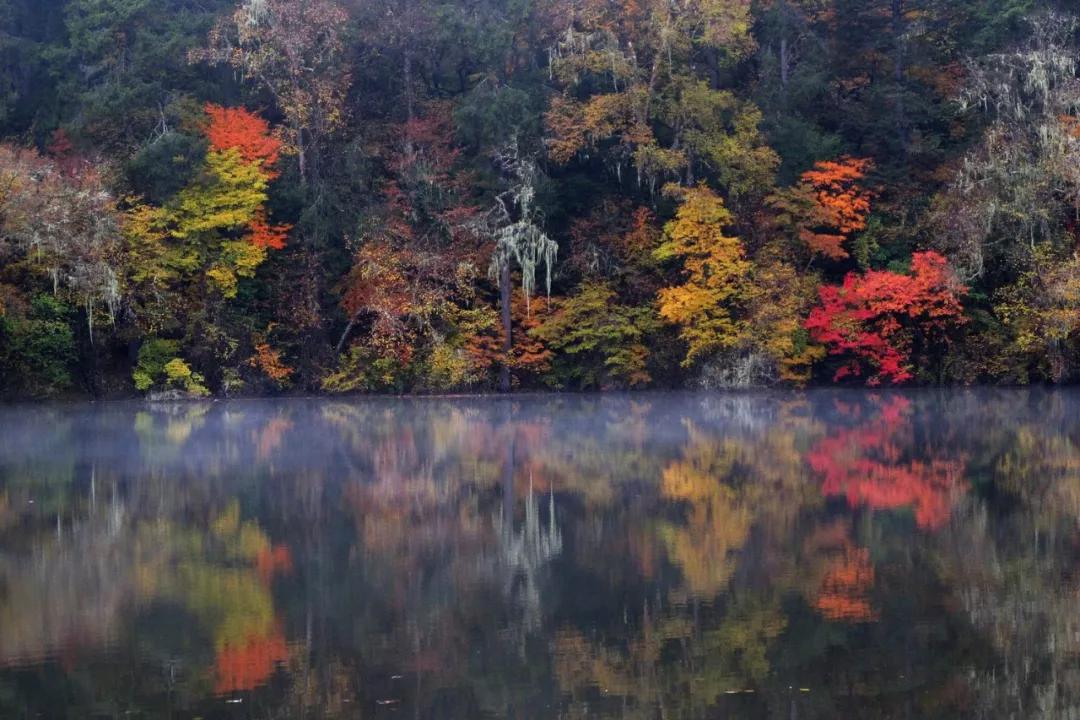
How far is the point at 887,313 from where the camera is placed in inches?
1224

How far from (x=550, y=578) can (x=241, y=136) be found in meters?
23.3

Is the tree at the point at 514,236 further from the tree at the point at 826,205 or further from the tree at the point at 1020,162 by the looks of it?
the tree at the point at 1020,162

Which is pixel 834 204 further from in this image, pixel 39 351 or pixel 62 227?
pixel 39 351

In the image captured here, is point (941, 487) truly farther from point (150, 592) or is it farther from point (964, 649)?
point (150, 592)

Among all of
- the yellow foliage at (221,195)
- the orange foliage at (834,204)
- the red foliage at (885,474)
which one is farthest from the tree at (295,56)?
the red foliage at (885,474)

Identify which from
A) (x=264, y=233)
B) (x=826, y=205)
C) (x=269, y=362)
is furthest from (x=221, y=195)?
(x=826, y=205)

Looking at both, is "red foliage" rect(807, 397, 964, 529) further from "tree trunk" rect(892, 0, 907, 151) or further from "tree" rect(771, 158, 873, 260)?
"tree trunk" rect(892, 0, 907, 151)

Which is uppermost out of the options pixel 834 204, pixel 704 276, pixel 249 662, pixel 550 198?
pixel 550 198

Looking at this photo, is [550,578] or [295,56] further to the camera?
[295,56]

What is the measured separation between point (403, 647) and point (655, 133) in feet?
83.3

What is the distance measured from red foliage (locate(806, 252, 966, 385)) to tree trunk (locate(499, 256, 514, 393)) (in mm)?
7382

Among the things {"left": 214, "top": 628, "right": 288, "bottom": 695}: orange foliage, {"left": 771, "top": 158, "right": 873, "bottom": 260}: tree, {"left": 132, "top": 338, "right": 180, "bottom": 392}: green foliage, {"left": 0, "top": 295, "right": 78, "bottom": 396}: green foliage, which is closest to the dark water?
{"left": 214, "top": 628, "right": 288, "bottom": 695}: orange foliage

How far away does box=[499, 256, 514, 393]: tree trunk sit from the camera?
3225cm

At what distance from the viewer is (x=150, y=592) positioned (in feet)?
34.6
